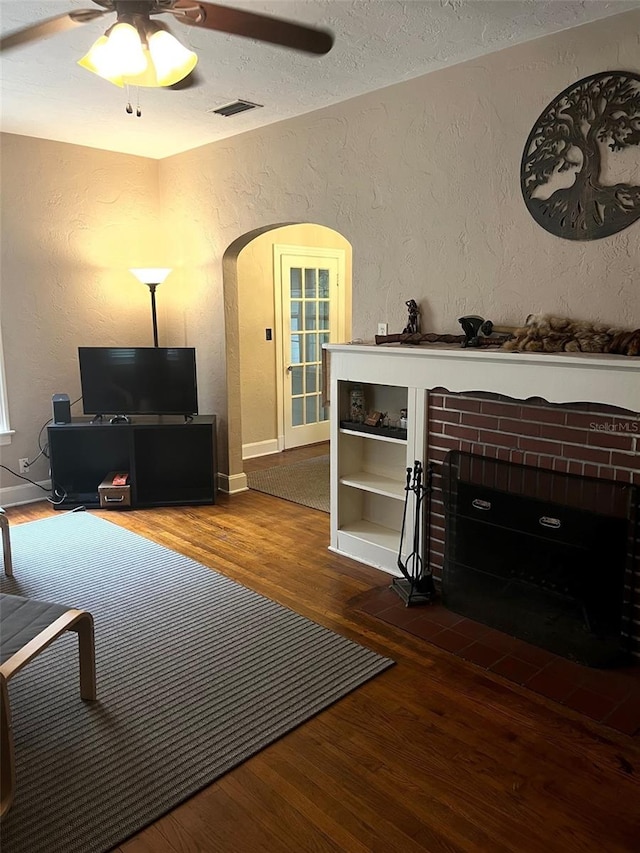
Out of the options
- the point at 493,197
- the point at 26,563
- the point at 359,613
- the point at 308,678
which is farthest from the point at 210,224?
the point at 308,678

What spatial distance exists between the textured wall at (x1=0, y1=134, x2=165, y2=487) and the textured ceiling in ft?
1.17

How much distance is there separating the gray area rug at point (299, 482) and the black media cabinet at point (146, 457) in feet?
1.92

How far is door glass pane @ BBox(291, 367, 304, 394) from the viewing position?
6.27m

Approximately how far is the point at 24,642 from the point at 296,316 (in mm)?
4540

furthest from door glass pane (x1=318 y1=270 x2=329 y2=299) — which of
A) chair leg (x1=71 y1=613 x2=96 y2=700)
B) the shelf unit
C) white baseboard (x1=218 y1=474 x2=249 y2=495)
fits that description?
chair leg (x1=71 y1=613 x2=96 y2=700)

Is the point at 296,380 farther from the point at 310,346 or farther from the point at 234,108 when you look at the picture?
the point at 234,108

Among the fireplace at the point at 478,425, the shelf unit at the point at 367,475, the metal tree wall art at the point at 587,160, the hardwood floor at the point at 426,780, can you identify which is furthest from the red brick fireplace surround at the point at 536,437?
the metal tree wall art at the point at 587,160

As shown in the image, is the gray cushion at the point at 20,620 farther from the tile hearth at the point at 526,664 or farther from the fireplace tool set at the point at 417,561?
the fireplace tool set at the point at 417,561

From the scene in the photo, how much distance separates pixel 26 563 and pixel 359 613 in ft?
6.43

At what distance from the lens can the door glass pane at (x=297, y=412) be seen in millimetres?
6316

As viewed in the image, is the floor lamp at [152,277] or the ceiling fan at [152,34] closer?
the ceiling fan at [152,34]

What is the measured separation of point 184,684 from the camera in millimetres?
2459

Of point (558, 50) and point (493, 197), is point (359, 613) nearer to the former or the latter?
point (493, 197)

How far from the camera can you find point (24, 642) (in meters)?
2.09
